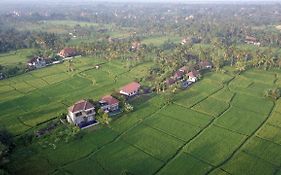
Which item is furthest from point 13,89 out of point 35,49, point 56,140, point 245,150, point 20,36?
point 20,36

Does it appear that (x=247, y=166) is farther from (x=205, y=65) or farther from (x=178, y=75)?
(x=205, y=65)

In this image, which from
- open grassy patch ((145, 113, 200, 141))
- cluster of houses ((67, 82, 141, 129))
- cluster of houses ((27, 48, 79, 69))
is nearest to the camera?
open grassy patch ((145, 113, 200, 141))

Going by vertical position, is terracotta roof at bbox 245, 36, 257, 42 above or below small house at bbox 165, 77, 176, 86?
below

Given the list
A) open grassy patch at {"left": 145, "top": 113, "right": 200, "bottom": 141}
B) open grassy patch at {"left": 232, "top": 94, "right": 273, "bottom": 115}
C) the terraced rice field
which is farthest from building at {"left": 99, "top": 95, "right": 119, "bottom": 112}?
open grassy patch at {"left": 232, "top": 94, "right": 273, "bottom": 115}

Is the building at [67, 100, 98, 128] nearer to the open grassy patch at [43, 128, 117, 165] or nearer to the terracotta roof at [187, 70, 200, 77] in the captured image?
the open grassy patch at [43, 128, 117, 165]

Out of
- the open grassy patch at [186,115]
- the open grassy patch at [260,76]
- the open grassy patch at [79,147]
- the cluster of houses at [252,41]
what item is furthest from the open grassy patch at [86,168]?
the cluster of houses at [252,41]

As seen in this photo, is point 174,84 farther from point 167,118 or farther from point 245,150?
point 245,150

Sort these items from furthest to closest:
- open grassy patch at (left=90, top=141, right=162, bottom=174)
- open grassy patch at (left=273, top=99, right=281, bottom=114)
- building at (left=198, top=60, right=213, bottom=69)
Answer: building at (left=198, top=60, right=213, bottom=69) < open grassy patch at (left=273, top=99, right=281, bottom=114) < open grassy patch at (left=90, top=141, right=162, bottom=174)

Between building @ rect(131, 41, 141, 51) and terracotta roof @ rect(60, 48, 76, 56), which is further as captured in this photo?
building @ rect(131, 41, 141, 51)
